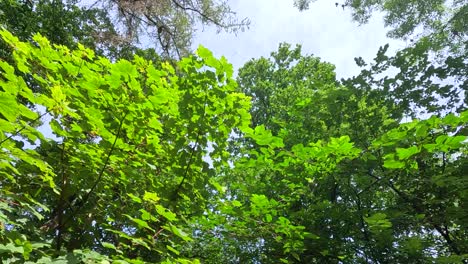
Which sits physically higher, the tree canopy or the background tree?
the background tree

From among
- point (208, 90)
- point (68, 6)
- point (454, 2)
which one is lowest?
point (208, 90)

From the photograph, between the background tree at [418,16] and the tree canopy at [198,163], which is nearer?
the tree canopy at [198,163]

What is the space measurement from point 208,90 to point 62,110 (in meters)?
1.14

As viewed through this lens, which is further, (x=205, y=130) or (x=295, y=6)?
(x=295, y=6)

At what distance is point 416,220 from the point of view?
3.79 meters

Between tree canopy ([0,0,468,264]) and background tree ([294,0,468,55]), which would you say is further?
background tree ([294,0,468,55])

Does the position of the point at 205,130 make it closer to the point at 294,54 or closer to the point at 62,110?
the point at 62,110

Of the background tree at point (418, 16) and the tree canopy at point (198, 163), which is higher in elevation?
the background tree at point (418, 16)

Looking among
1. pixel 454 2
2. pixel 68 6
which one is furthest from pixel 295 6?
pixel 68 6

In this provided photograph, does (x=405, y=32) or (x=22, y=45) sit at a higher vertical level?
(x=405, y=32)

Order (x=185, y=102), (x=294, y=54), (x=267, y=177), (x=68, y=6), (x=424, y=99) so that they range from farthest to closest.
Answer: (x=294, y=54) < (x=68, y=6) < (x=267, y=177) < (x=424, y=99) < (x=185, y=102)

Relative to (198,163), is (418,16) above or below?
above

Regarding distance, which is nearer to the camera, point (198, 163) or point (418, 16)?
point (198, 163)

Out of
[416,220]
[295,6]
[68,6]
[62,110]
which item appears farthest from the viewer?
[295,6]
